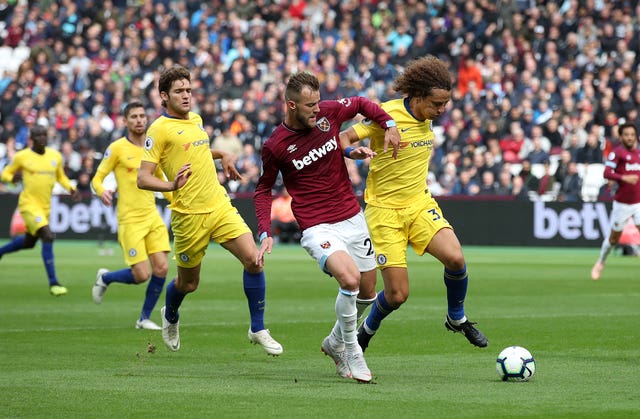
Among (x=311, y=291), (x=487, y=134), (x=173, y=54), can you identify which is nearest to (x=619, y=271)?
(x=311, y=291)

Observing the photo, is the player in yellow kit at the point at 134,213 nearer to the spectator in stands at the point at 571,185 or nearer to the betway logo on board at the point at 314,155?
the betway logo on board at the point at 314,155

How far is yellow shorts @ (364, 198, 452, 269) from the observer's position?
10570 millimetres

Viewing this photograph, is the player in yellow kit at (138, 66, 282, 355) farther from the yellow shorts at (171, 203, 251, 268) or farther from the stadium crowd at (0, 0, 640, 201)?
the stadium crowd at (0, 0, 640, 201)

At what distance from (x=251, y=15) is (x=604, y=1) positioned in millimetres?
10539

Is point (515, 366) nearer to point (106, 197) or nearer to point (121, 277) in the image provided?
point (106, 197)

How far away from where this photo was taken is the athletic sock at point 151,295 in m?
14.0

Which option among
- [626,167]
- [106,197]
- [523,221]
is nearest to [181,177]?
[106,197]

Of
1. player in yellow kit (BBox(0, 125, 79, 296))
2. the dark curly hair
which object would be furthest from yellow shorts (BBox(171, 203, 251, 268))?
player in yellow kit (BBox(0, 125, 79, 296))

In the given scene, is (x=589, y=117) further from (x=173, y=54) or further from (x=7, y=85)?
(x=7, y=85)

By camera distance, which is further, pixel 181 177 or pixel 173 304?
pixel 173 304

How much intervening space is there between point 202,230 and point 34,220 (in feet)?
27.6

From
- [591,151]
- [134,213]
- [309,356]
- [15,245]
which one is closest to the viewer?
[309,356]

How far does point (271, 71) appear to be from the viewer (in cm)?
3466

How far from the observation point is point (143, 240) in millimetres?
14648
